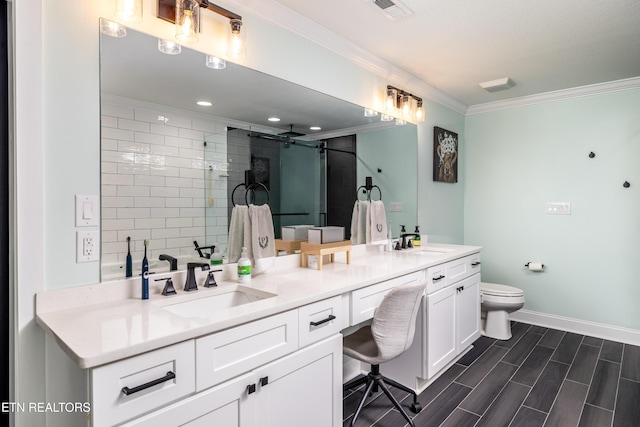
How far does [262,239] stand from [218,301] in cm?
49

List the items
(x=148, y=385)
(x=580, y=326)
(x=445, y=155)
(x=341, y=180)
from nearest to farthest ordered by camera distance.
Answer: (x=148, y=385), (x=341, y=180), (x=580, y=326), (x=445, y=155)

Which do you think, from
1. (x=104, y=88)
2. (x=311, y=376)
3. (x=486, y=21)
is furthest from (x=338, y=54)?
(x=311, y=376)

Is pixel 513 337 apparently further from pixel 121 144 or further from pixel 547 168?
pixel 121 144

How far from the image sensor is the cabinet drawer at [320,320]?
154 cm

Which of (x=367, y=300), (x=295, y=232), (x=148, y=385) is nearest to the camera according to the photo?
(x=148, y=385)

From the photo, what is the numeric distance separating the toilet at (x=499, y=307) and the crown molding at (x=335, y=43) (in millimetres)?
1919

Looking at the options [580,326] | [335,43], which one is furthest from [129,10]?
[580,326]

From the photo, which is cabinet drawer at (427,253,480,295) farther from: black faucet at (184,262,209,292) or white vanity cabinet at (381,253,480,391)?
black faucet at (184,262,209,292)

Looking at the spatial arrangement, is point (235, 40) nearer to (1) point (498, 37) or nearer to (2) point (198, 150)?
(2) point (198, 150)

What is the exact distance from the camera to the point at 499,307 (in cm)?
332

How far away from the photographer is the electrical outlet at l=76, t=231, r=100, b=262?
1.39 m

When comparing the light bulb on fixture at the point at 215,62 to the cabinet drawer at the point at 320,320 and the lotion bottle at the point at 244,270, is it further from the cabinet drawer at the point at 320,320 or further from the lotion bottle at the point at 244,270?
the cabinet drawer at the point at 320,320

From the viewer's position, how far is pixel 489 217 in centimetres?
404

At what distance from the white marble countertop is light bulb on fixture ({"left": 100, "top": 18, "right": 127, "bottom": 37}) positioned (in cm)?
100
